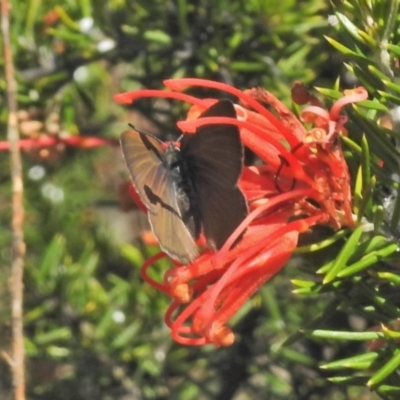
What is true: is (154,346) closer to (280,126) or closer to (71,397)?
(71,397)

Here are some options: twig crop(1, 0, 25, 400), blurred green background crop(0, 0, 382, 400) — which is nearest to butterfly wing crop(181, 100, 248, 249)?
twig crop(1, 0, 25, 400)

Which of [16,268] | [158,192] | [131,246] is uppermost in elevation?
[158,192]

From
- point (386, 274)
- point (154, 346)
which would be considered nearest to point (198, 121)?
point (386, 274)

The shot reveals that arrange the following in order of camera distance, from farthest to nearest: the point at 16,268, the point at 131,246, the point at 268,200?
the point at 131,246 → the point at 16,268 → the point at 268,200

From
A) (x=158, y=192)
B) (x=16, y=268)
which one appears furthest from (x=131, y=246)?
(x=158, y=192)

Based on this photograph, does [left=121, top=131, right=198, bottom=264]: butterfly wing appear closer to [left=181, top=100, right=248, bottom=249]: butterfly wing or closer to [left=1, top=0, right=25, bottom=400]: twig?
[left=181, top=100, right=248, bottom=249]: butterfly wing

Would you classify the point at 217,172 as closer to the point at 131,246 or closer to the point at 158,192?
the point at 158,192

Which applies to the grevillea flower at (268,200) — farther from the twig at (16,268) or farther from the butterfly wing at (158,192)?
the twig at (16,268)
